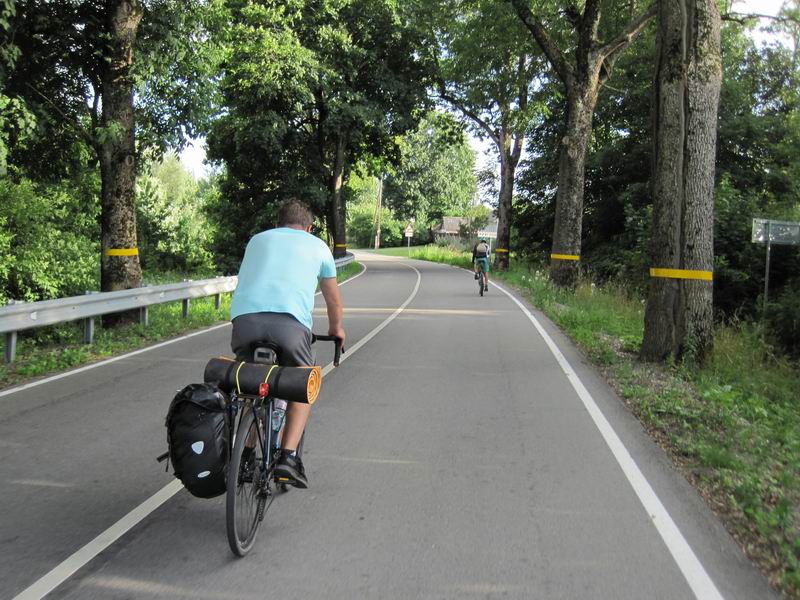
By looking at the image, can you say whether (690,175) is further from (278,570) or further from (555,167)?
(555,167)

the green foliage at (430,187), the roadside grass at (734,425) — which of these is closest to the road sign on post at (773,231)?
the roadside grass at (734,425)

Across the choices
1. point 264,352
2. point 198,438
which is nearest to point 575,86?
point 264,352

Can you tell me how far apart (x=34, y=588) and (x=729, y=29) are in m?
31.4

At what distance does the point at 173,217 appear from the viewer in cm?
3191

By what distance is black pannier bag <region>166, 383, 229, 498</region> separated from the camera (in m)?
3.50

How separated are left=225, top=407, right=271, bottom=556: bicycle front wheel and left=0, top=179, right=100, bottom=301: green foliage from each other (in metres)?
11.6

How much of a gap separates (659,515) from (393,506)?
163 cm

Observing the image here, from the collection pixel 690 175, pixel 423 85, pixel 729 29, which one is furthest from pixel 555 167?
pixel 690 175

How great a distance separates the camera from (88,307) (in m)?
10.6

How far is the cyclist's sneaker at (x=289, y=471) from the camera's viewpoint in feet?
12.8

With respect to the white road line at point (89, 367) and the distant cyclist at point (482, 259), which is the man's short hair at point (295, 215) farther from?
the distant cyclist at point (482, 259)

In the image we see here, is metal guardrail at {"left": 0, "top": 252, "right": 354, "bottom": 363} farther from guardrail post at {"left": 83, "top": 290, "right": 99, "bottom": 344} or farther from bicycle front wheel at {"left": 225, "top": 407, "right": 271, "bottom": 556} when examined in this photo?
bicycle front wheel at {"left": 225, "top": 407, "right": 271, "bottom": 556}

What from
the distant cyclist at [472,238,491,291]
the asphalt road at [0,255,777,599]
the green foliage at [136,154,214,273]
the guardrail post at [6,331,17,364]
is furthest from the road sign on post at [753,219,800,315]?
the green foliage at [136,154,214,273]

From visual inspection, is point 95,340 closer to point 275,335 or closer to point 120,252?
point 120,252
